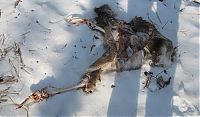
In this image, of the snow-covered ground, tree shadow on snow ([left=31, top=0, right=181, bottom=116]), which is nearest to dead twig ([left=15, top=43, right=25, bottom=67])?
the snow-covered ground

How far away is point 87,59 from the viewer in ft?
11.0

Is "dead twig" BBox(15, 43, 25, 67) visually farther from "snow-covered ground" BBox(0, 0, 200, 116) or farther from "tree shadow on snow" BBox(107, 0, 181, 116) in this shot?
"tree shadow on snow" BBox(107, 0, 181, 116)

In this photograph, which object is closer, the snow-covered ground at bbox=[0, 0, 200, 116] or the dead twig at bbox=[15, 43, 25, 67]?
the snow-covered ground at bbox=[0, 0, 200, 116]

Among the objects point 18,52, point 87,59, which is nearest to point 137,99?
point 87,59

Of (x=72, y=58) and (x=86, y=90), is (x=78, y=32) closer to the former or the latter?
(x=72, y=58)

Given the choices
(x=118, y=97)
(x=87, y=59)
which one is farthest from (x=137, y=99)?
(x=87, y=59)

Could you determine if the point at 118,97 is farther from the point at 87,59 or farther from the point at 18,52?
the point at 18,52

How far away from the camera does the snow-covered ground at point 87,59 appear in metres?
3.06

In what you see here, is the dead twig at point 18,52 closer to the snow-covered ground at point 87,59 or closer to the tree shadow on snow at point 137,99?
the snow-covered ground at point 87,59

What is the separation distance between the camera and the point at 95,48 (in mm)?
3412

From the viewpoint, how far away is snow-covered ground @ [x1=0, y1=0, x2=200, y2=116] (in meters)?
3.06

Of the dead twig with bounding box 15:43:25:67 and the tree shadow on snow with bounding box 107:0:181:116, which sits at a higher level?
the dead twig with bounding box 15:43:25:67

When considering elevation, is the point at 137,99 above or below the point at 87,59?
below

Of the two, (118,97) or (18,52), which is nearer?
(118,97)
